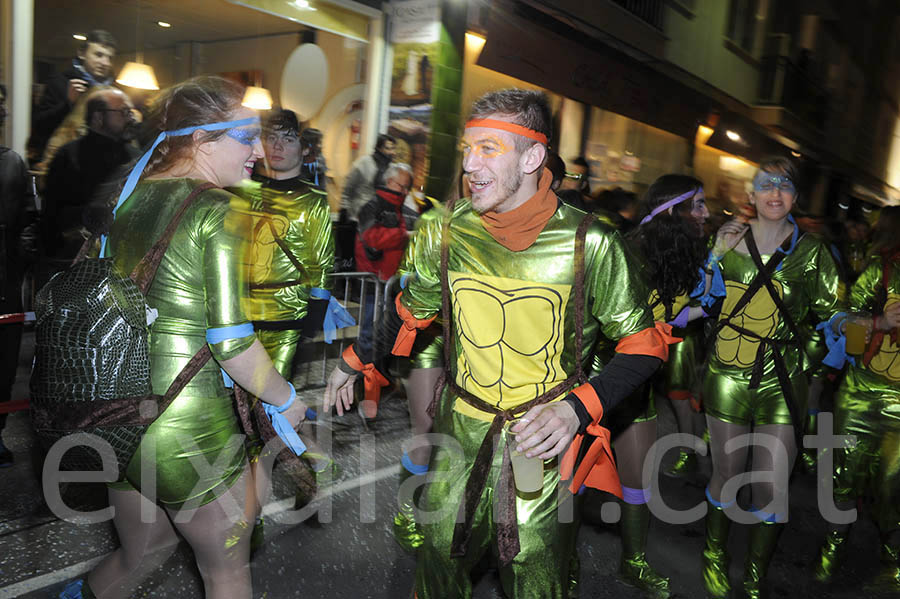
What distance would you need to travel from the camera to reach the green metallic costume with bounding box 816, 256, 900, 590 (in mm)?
3963

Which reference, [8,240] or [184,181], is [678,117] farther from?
[184,181]

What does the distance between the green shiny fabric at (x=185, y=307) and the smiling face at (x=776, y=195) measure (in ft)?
8.97

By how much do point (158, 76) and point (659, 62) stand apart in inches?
400

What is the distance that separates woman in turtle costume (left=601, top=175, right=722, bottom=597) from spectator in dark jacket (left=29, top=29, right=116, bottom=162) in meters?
4.29

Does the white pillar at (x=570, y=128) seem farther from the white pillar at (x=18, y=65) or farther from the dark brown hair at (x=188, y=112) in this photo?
the dark brown hair at (x=188, y=112)

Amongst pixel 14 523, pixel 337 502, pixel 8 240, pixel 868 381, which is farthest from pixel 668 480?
pixel 8 240

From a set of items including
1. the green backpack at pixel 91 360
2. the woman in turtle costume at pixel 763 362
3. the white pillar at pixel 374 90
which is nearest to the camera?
the green backpack at pixel 91 360

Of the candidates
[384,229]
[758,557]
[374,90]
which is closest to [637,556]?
[758,557]

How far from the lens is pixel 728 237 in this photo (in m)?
3.94

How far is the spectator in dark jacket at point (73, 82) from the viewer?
18.6ft

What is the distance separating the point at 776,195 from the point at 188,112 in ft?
9.41

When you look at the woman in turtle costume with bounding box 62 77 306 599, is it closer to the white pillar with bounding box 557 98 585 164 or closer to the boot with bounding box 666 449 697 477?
the boot with bounding box 666 449 697 477

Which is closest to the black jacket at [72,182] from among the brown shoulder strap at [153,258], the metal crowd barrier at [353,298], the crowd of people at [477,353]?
the metal crowd barrier at [353,298]

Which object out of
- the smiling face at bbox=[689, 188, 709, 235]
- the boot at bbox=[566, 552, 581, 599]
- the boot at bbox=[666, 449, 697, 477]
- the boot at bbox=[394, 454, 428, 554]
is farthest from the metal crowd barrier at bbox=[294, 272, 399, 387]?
the boot at bbox=[566, 552, 581, 599]
